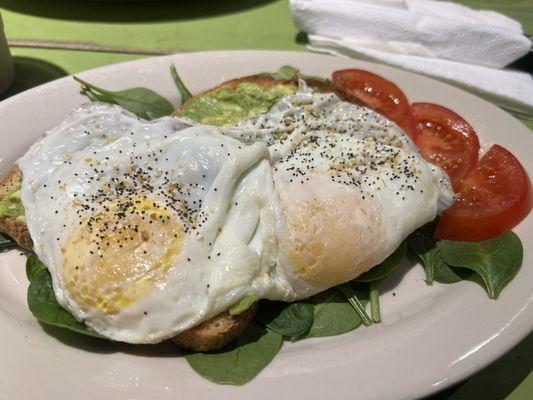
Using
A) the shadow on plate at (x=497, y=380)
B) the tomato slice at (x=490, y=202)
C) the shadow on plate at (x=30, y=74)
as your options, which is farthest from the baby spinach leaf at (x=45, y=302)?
the shadow on plate at (x=30, y=74)

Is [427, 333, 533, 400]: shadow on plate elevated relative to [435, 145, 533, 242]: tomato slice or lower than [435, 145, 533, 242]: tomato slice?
lower

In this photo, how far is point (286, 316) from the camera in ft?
7.38

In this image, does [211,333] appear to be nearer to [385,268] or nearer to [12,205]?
[385,268]

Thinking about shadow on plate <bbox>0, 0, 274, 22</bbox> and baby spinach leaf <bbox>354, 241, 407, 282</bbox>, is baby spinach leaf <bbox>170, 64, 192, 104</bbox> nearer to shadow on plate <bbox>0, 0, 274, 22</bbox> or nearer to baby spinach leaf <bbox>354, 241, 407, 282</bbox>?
shadow on plate <bbox>0, 0, 274, 22</bbox>

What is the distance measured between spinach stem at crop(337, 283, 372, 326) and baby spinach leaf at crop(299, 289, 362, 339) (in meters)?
0.02

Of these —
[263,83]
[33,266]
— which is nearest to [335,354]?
[33,266]

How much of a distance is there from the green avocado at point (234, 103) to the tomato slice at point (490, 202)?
1.13m

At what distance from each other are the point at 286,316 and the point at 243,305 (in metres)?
0.29

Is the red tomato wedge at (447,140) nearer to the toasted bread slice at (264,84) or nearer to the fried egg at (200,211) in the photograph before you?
the fried egg at (200,211)

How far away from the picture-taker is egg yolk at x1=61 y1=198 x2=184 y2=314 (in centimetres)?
196

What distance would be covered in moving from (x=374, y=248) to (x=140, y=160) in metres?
1.11

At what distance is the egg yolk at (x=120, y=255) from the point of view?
6.42ft

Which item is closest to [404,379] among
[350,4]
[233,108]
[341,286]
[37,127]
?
[341,286]

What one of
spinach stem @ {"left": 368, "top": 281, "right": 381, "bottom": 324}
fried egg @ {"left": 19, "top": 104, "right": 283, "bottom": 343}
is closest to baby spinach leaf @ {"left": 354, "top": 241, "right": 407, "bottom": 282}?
spinach stem @ {"left": 368, "top": 281, "right": 381, "bottom": 324}
